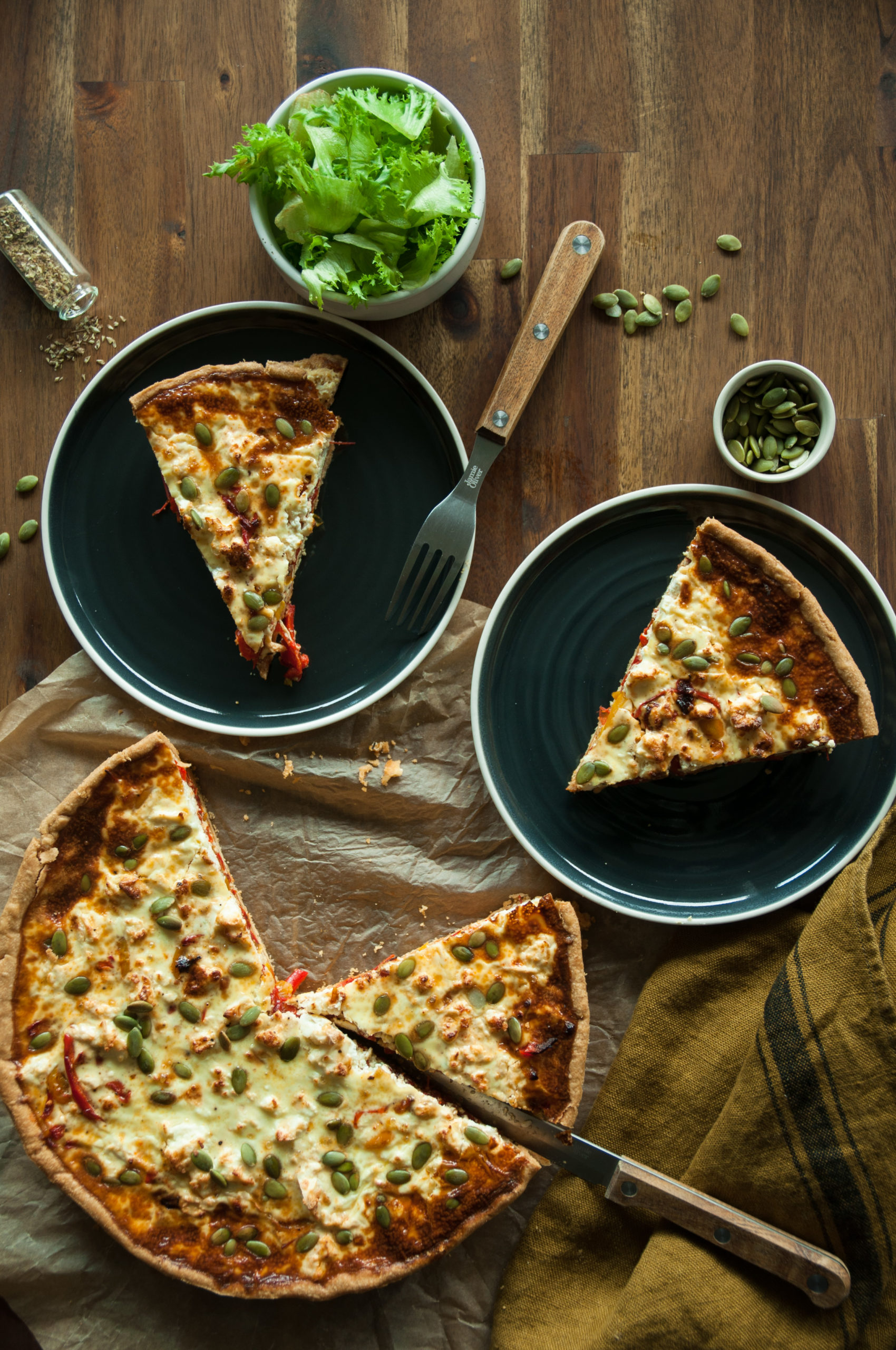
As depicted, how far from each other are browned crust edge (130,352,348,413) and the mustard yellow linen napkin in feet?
10.3

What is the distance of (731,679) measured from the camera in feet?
13.5

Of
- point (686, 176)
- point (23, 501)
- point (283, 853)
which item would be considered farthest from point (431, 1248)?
point (686, 176)

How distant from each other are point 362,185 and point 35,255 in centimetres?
169

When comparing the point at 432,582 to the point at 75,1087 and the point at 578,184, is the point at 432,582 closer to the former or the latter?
the point at 578,184

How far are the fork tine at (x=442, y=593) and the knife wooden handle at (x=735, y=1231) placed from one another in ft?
8.22

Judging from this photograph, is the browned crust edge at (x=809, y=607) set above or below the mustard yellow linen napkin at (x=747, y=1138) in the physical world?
above

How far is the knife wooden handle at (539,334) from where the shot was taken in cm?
421

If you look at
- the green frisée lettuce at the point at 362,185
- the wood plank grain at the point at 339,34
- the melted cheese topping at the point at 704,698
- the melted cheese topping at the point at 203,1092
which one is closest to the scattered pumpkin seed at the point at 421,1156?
the melted cheese topping at the point at 203,1092

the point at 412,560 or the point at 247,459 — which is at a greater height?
the point at 247,459

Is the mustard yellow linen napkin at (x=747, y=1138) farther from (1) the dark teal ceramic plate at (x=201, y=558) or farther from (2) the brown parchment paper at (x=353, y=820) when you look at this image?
(1) the dark teal ceramic plate at (x=201, y=558)

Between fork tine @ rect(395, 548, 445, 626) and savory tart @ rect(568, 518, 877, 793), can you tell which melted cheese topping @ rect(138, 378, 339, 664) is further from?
savory tart @ rect(568, 518, 877, 793)

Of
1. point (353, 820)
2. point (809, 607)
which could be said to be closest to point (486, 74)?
point (809, 607)

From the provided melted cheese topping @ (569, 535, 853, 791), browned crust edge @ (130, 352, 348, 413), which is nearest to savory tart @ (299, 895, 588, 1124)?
melted cheese topping @ (569, 535, 853, 791)

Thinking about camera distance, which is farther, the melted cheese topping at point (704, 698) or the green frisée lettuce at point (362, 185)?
the melted cheese topping at point (704, 698)
